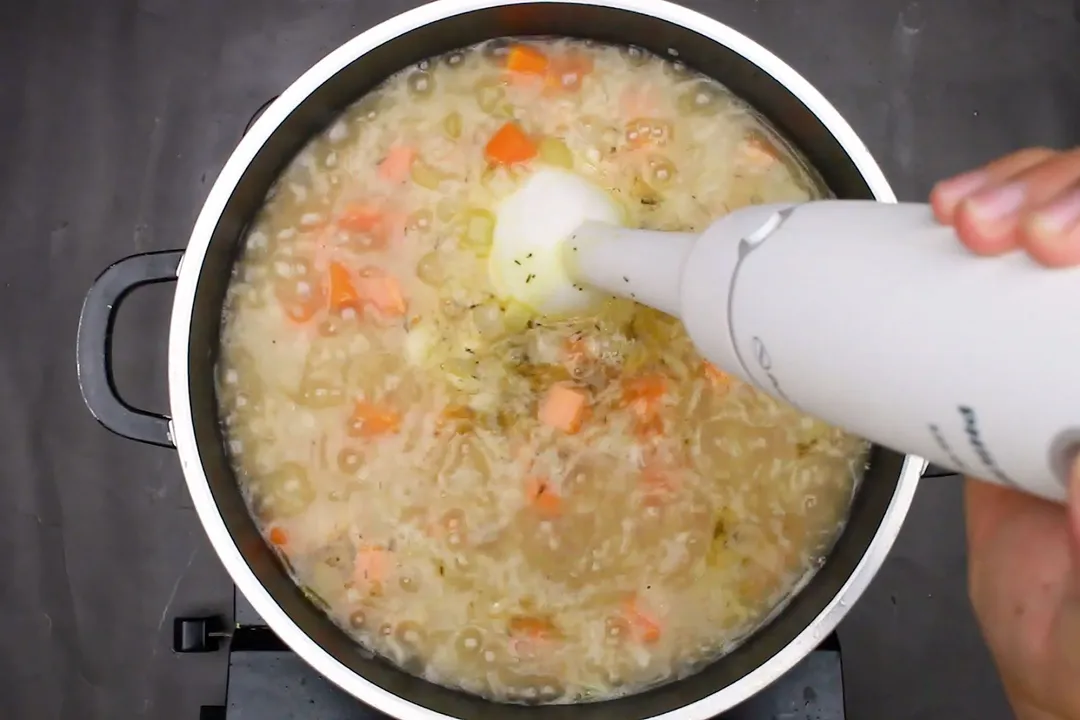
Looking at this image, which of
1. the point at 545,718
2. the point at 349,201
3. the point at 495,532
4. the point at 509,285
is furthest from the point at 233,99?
the point at 545,718

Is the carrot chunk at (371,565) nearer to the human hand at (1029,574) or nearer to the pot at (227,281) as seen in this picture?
the pot at (227,281)

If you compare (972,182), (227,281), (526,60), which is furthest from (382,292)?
(972,182)

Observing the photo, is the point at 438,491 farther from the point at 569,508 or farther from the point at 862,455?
the point at 862,455

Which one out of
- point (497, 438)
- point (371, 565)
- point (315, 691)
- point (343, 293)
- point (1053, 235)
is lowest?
point (315, 691)

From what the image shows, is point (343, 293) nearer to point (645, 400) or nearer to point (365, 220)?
point (365, 220)

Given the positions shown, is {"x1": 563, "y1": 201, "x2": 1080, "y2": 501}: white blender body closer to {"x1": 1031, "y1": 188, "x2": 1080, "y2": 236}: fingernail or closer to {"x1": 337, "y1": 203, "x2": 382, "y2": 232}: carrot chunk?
{"x1": 1031, "y1": 188, "x2": 1080, "y2": 236}: fingernail
